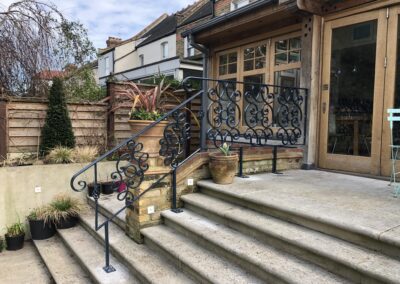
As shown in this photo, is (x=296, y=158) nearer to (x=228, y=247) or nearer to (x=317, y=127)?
(x=317, y=127)

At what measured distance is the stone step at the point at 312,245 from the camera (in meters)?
1.99

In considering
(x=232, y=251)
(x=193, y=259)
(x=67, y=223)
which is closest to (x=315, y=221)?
(x=232, y=251)

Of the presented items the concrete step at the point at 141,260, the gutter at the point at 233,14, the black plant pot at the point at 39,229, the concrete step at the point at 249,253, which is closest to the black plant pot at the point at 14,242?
the black plant pot at the point at 39,229

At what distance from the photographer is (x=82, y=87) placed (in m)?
7.55

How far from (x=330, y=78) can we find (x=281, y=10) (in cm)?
121

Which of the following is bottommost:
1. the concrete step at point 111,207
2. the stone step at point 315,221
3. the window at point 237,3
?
the concrete step at point 111,207

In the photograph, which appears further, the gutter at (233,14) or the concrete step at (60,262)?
the gutter at (233,14)

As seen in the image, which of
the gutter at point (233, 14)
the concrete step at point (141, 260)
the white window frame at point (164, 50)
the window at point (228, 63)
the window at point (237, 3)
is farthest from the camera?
the white window frame at point (164, 50)

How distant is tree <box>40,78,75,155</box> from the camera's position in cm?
556

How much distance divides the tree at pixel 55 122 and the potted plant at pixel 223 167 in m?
3.19

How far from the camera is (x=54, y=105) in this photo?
5.60 m

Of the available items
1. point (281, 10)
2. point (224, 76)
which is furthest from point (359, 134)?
point (224, 76)

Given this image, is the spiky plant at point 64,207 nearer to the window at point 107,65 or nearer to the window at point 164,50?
the window at point 164,50

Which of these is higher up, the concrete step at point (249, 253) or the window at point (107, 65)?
the window at point (107, 65)
